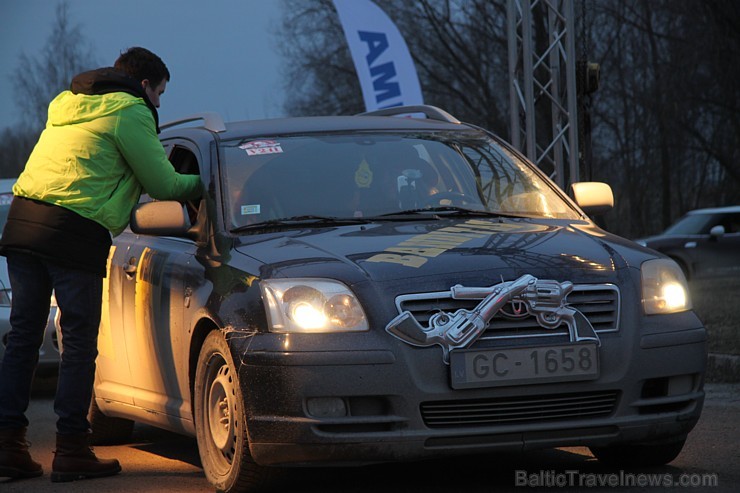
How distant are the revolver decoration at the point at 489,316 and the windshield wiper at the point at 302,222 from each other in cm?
103

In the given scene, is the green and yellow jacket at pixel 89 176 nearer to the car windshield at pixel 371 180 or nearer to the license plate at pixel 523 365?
the car windshield at pixel 371 180

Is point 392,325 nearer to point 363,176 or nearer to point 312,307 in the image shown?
point 312,307

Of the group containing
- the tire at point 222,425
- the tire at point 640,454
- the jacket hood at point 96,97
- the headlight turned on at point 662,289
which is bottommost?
the tire at point 640,454

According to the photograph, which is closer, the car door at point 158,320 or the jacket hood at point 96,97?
the car door at point 158,320

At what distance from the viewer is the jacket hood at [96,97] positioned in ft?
20.2

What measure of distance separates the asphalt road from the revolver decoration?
2.30 feet

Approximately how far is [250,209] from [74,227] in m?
0.80

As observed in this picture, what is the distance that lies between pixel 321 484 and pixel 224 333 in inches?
32.8

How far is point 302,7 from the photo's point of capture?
149 feet

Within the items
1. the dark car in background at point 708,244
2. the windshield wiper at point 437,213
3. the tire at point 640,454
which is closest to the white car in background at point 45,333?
the windshield wiper at point 437,213

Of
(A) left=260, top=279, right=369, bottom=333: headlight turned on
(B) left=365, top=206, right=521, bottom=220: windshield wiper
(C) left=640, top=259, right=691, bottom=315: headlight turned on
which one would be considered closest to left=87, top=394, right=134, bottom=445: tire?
(B) left=365, top=206, right=521, bottom=220: windshield wiper

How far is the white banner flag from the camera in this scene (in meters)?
Result: 18.6

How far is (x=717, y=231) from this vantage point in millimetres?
26062

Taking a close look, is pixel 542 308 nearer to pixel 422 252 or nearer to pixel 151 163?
pixel 422 252
